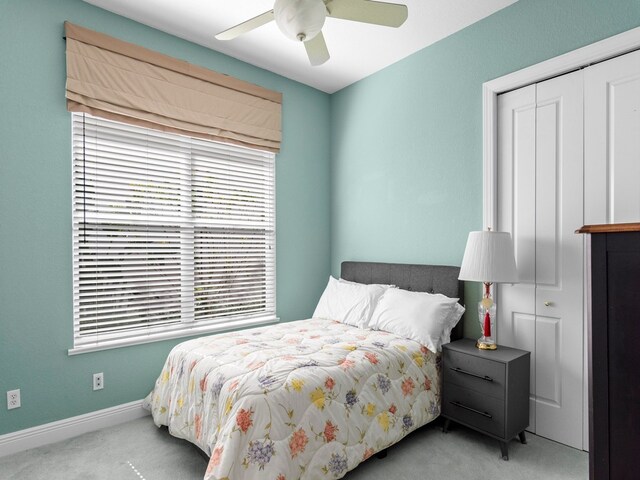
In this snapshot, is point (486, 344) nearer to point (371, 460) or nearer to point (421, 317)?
point (421, 317)

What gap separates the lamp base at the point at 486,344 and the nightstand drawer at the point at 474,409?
0.95 feet

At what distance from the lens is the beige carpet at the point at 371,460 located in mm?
2105

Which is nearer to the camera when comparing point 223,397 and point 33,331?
point 223,397

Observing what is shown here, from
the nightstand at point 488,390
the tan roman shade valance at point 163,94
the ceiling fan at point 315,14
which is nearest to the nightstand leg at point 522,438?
the nightstand at point 488,390

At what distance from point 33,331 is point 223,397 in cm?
143

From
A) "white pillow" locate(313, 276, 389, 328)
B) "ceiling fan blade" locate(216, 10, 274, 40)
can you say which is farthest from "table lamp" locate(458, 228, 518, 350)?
"ceiling fan blade" locate(216, 10, 274, 40)

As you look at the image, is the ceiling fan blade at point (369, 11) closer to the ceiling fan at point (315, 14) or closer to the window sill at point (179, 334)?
the ceiling fan at point (315, 14)

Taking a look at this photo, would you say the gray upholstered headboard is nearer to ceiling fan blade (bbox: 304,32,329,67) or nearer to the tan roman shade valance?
the tan roman shade valance

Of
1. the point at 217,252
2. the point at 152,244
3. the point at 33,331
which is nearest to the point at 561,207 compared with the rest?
the point at 217,252

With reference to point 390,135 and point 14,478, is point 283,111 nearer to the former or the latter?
point 390,135

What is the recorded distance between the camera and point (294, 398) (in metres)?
1.86

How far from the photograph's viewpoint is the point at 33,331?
243 cm

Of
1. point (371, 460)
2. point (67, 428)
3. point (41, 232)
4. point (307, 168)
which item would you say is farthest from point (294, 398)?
point (307, 168)

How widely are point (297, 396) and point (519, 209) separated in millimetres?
1928
